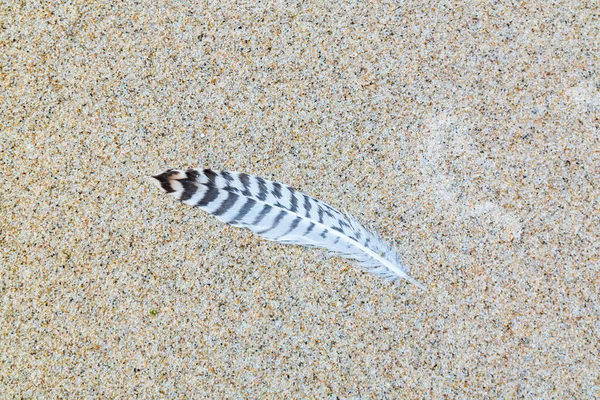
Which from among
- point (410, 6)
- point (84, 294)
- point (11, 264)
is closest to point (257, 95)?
point (410, 6)

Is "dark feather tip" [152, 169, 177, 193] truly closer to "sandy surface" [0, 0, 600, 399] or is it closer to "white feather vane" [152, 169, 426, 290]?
"white feather vane" [152, 169, 426, 290]

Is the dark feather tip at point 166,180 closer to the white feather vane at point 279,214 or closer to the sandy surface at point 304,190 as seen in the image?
the white feather vane at point 279,214

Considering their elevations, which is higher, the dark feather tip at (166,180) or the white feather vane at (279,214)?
the dark feather tip at (166,180)

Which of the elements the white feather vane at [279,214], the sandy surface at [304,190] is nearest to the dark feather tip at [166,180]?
the white feather vane at [279,214]

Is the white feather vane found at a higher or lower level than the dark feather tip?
lower

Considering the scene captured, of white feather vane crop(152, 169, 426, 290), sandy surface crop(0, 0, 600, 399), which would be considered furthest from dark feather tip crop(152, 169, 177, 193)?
→ sandy surface crop(0, 0, 600, 399)

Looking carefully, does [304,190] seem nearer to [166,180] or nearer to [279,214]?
[279,214]
